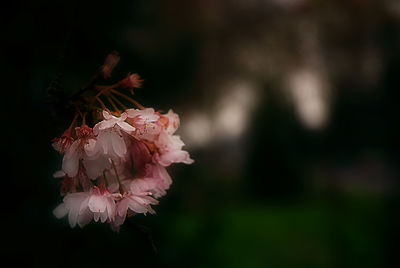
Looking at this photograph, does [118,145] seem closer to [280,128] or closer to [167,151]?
[167,151]

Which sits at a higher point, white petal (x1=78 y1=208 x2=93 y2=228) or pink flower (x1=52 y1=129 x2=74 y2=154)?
pink flower (x1=52 y1=129 x2=74 y2=154)

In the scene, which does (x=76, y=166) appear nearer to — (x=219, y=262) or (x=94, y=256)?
(x=94, y=256)

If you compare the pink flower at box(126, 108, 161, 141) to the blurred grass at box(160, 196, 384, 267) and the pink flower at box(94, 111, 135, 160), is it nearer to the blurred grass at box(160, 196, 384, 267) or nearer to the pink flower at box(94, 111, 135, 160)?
the pink flower at box(94, 111, 135, 160)

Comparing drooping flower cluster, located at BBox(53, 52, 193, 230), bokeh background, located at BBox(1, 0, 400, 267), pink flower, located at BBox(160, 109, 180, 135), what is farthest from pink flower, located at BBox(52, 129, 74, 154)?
bokeh background, located at BBox(1, 0, 400, 267)

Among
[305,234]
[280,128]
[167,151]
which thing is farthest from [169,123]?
[305,234]

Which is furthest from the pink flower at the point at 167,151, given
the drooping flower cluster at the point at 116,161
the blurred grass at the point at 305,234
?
the blurred grass at the point at 305,234

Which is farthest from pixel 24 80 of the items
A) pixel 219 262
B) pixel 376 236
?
pixel 376 236
